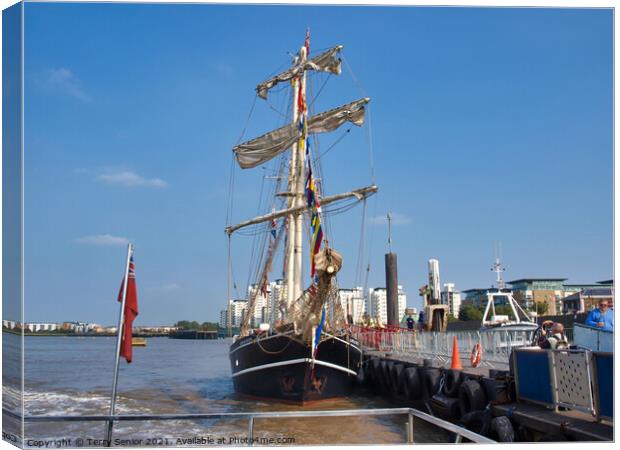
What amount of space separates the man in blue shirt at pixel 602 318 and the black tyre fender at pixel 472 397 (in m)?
2.92

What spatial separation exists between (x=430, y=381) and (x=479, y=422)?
6.23m

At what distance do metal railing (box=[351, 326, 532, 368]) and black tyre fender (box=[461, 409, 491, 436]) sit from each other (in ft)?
17.8

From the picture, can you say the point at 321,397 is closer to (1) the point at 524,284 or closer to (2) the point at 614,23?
(2) the point at 614,23

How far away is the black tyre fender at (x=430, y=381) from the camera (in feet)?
50.3

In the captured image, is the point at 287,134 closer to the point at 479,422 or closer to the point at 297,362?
the point at 297,362

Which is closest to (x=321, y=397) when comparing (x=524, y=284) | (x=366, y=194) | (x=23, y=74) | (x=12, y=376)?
(x=366, y=194)

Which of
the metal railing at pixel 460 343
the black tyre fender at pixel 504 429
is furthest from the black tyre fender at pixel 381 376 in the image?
the black tyre fender at pixel 504 429

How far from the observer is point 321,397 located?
1895cm

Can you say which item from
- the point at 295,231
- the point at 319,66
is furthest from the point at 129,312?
the point at 319,66

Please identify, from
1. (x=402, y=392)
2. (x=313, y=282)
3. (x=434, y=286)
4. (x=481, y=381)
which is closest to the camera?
(x=481, y=381)

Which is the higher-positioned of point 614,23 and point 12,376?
point 614,23

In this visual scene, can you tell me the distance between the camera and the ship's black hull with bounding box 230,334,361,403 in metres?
18.3

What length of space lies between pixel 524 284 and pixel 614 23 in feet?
128

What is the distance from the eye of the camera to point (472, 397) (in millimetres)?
11688
